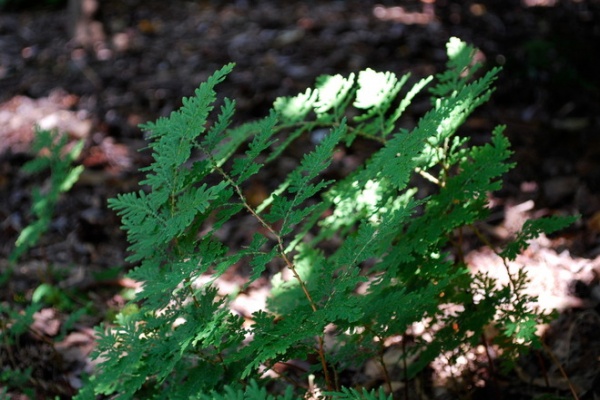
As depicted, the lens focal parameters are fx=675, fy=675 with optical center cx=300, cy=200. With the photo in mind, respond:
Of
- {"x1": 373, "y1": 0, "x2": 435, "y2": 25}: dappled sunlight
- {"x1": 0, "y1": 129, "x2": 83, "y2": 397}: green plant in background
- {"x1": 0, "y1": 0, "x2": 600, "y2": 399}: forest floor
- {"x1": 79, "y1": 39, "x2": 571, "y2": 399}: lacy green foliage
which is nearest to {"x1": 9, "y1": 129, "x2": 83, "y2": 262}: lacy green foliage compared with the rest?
{"x1": 0, "y1": 129, "x2": 83, "y2": 397}: green plant in background

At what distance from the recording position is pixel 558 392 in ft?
7.12

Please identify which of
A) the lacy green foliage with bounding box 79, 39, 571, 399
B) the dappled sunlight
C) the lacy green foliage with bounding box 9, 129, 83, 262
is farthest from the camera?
the dappled sunlight

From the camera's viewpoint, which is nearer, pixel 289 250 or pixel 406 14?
pixel 289 250

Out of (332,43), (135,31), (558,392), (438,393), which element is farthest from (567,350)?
(135,31)

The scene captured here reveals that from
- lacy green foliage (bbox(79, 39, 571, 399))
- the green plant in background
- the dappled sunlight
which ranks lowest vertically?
lacy green foliage (bbox(79, 39, 571, 399))

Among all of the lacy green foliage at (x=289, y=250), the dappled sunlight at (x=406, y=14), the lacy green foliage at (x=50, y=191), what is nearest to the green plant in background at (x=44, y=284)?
the lacy green foliage at (x=50, y=191)

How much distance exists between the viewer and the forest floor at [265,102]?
8.90 feet

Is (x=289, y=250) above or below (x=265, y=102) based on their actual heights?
below

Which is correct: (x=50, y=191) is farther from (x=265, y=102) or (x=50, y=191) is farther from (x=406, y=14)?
(x=406, y=14)

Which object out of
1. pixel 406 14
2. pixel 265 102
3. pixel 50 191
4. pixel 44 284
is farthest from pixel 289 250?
pixel 406 14

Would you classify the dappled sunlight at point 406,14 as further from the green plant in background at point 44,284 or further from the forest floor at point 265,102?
the green plant in background at point 44,284

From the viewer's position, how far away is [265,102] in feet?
15.9

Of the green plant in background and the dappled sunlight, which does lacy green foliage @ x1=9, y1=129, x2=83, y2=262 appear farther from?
the dappled sunlight

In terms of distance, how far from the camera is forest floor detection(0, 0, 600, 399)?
8.90 feet
